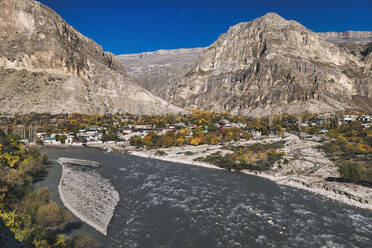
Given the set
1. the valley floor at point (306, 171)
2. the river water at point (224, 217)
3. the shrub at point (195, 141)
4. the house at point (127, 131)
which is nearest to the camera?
the river water at point (224, 217)

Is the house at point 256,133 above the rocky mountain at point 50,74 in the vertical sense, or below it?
below

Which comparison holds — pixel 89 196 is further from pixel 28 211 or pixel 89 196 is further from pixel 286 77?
pixel 286 77

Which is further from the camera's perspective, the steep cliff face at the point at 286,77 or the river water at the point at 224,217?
the steep cliff face at the point at 286,77

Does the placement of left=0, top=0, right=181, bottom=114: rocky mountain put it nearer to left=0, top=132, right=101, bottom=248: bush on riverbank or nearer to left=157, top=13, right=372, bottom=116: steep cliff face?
left=157, top=13, right=372, bottom=116: steep cliff face

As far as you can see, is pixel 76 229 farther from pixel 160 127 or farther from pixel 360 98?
pixel 360 98

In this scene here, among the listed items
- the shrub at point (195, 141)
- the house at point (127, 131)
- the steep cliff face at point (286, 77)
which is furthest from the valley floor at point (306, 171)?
the steep cliff face at point (286, 77)

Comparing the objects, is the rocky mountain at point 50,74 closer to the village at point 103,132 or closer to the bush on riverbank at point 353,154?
the village at point 103,132

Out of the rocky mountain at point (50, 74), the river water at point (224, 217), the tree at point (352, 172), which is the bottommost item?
the river water at point (224, 217)

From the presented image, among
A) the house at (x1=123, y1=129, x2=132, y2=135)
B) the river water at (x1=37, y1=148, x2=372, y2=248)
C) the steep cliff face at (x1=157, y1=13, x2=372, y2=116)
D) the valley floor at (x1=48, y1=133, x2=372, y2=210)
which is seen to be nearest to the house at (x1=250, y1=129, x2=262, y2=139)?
the valley floor at (x1=48, y1=133, x2=372, y2=210)
